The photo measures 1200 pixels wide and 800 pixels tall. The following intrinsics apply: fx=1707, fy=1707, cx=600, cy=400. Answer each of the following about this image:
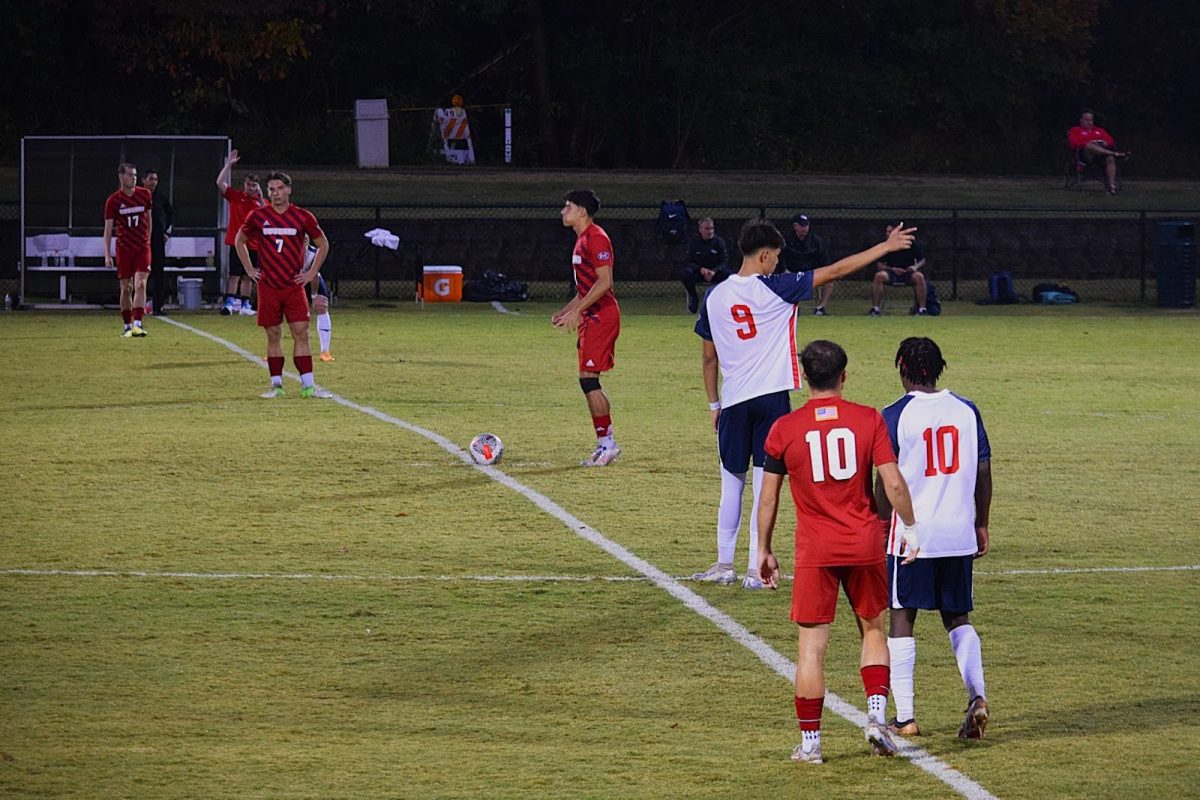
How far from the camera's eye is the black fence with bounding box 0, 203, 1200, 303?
1357 inches

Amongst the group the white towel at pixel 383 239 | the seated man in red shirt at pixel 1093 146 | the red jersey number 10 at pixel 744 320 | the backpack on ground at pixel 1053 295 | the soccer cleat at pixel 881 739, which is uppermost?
the seated man in red shirt at pixel 1093 146

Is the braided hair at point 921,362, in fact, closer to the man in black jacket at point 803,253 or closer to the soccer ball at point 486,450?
Answer: the soccer ball at point 486,450

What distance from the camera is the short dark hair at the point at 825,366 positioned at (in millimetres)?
6262

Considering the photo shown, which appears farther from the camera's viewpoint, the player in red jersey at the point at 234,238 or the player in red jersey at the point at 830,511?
the player in red jersey at the point at 234,238

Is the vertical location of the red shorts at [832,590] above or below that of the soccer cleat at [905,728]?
above

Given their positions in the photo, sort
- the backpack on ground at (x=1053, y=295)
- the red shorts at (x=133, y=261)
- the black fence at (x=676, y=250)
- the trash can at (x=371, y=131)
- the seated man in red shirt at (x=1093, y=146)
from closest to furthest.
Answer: the red shorts at (x=133, y=261) < the backpack on ground at (x=1053, y=295) < the black fence at (x=676, y=250) < the seated man in red shirt at (x=1093, y=146) < the trash can at (x=371, y=131)

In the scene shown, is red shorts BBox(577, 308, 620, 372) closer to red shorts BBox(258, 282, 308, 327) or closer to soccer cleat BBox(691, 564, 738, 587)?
soccer cleat BBox(691, 564, 738, 587)

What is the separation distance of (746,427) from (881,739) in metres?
3.09

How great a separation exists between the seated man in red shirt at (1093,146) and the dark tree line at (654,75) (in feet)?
26.3

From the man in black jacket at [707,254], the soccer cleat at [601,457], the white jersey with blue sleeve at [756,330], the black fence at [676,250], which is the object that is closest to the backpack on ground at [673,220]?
the black fence at [676,250]

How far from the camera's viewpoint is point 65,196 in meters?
30.8

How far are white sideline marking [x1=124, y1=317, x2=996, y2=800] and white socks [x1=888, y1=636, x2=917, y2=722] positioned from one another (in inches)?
4.8

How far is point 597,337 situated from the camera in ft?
43.8

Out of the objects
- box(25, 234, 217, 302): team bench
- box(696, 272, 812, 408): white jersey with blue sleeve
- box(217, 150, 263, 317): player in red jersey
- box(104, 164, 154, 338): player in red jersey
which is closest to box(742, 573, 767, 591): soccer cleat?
box(696, 272, 812, 408): white jersey with blue sleeve
